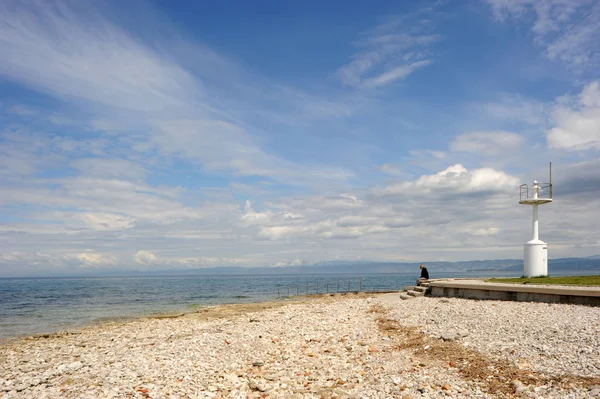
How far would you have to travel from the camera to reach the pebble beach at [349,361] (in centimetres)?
974

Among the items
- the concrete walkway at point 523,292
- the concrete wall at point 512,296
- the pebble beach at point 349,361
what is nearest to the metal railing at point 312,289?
the concrete wall at point 512,296

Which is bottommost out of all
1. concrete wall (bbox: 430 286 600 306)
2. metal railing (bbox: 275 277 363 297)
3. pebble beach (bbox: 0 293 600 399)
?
metal railing (bbox: 275 277 363 297)

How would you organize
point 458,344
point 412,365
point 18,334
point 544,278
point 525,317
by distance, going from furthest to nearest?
point 544,278 < point 18,334 < point 525,317 < point 458,344 < point 412,365

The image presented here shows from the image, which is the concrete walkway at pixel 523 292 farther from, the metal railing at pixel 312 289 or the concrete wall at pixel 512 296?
the metal railing at pixel 312 289

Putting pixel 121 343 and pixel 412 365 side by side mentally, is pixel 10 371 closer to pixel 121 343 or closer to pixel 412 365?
pixel 121 343

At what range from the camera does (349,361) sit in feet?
41.9

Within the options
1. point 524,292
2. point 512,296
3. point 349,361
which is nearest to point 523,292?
point 524,292

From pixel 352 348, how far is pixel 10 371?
11.0 metres

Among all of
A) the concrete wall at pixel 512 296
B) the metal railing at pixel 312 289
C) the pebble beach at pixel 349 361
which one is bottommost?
the metal railing at pixel 312 289

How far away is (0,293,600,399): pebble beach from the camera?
9.74 metres

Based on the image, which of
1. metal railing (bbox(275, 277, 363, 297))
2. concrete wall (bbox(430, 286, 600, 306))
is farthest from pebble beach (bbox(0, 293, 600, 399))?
metal railing (bbox(275, 277, 363, 297))

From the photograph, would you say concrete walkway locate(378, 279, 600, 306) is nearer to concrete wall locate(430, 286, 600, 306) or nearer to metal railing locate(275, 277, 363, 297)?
concrete wall locate(430, 286, 600, 306)

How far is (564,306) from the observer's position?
1856cm

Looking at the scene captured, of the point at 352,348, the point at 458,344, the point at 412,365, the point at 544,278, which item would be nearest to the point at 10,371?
Answer: the point at 352,348
